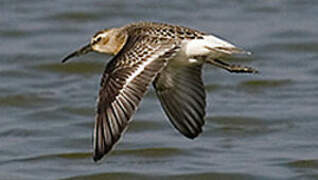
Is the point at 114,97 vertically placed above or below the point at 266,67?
above

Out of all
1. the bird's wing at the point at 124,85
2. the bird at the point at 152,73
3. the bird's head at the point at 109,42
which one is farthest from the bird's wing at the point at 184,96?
the bird's wing at the point at 124,85

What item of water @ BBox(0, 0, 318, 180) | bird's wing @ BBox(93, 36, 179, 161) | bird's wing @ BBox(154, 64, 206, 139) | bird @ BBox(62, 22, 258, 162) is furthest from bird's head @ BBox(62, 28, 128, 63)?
water @ BBox(0, 0, 318, 180)

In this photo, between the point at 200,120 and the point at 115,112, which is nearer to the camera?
the point at 115,112

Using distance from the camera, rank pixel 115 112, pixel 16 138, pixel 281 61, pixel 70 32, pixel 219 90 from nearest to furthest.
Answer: pixel 115 112 < pixel 16 138 < pixel 219 90 < pixel 281 61 < pixel 70 32

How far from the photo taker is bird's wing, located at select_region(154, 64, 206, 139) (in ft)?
25.0

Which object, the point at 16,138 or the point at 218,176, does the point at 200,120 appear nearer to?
the point at 218,176

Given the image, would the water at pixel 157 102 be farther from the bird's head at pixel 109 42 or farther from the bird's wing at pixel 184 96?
the bird's head at pixel 109 42

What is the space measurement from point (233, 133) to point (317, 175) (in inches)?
43.3

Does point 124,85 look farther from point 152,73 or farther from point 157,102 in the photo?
point 157,102

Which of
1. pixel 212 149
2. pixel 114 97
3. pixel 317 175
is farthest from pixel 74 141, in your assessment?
pixel 114 97

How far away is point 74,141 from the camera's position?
959cm

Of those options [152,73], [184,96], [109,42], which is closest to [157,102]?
[184,96]

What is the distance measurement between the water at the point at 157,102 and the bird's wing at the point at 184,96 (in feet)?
3.77

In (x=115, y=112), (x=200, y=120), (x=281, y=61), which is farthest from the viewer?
(x=281, y=61)
